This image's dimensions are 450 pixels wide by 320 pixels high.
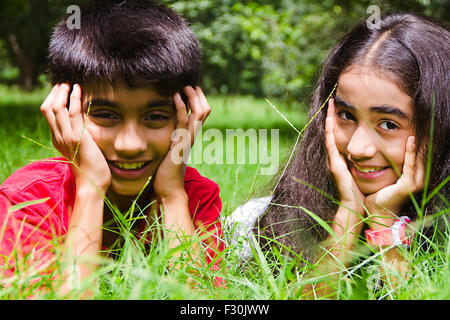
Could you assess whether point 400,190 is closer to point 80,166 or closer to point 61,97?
point 80,166

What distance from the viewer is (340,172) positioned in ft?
7.48

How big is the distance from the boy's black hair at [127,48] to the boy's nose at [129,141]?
0.65ft

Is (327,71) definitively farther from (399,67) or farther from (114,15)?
(114,15)

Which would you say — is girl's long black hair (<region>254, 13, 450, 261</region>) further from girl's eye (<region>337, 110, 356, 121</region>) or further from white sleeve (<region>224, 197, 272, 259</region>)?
girl's eye (<region>337, 110, 356, 121</region>)

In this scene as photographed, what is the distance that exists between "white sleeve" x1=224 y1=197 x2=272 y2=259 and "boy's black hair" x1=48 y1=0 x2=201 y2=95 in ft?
2.26

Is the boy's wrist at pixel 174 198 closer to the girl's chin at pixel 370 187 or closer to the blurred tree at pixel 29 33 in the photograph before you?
the girl's chin at pixel 370 187

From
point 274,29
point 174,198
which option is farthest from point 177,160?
point 274,29

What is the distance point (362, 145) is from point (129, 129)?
101cm

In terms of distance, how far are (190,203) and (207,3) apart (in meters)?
7.04

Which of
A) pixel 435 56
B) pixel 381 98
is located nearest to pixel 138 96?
pixel 381 98

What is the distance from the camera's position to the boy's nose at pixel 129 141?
218 cm

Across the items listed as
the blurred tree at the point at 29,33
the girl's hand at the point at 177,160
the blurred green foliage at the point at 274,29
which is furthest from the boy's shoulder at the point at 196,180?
→ the blurred tree at the point at 29,33

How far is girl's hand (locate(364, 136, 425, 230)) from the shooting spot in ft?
7.06
